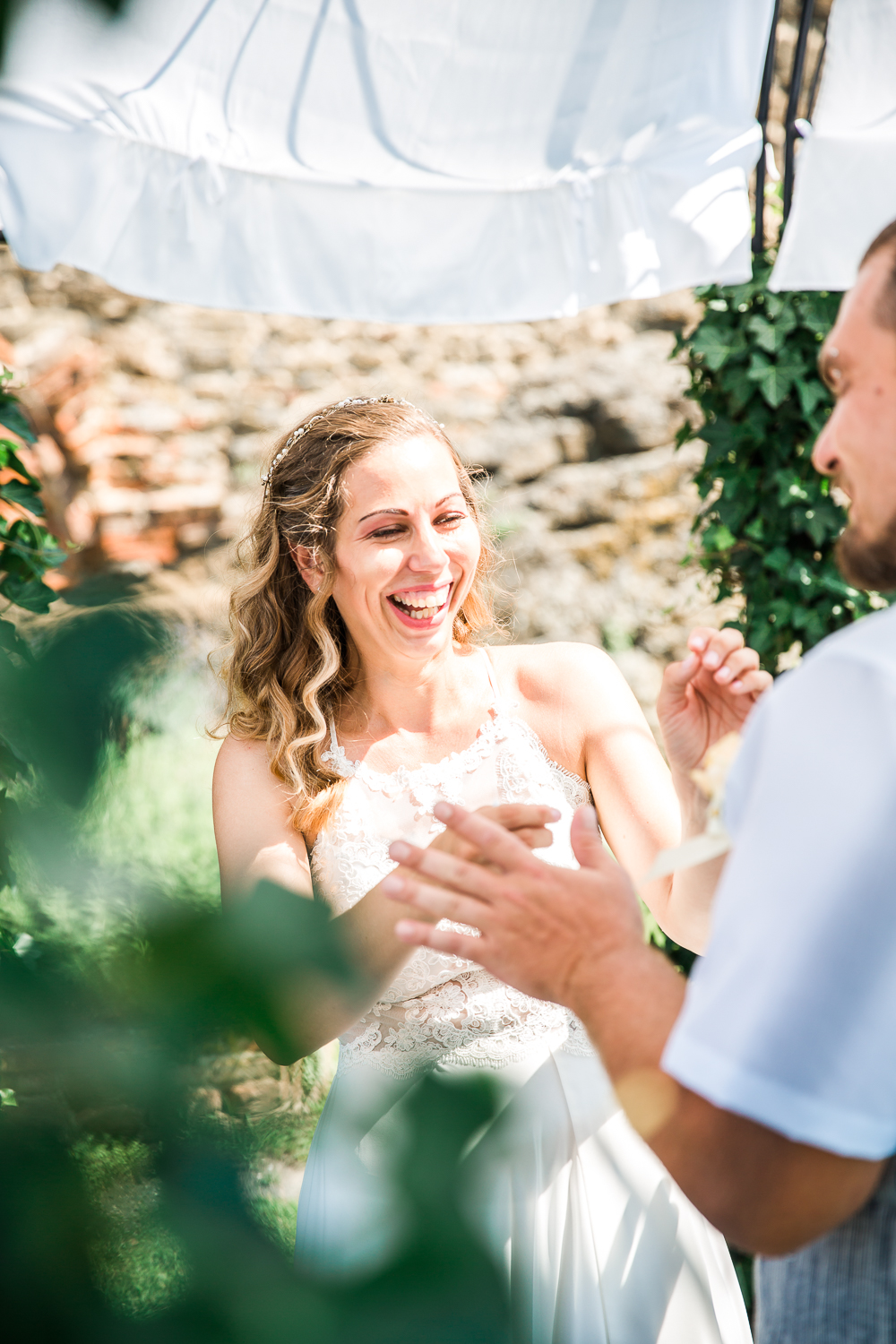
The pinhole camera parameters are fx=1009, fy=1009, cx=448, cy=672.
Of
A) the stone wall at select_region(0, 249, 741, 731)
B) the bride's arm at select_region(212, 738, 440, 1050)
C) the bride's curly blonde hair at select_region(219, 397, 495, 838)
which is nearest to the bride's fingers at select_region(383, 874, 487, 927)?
the bride's arm at select_region(212, 738, 440, 1050)

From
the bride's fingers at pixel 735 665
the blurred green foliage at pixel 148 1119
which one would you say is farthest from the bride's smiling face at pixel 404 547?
the blurred green foliage at pixel 148 1119

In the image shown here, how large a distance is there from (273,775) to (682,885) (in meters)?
0.90

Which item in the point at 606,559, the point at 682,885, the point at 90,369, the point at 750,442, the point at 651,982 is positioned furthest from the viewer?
the point at 606,559

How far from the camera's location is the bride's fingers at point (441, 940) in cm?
102

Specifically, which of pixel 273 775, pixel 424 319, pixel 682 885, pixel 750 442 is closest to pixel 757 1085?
pixel 682 885

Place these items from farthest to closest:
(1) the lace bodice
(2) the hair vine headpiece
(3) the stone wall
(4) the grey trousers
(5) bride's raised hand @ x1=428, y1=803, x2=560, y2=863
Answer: (3) the stone wall, (2) the hair vine headpiece, (1) the lace bodice, (5) bride's raised hand @ x1=428, y1=803, x2=560, y2=863, (4) the grey trousers

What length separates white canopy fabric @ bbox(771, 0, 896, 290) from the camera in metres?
2.26

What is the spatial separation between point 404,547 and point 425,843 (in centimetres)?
66

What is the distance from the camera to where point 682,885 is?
1.83 meters

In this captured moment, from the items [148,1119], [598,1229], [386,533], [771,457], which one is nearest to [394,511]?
[386,533]

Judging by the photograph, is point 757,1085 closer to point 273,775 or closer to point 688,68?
point 273,775

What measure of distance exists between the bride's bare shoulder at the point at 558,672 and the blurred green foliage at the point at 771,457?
1.16 metres

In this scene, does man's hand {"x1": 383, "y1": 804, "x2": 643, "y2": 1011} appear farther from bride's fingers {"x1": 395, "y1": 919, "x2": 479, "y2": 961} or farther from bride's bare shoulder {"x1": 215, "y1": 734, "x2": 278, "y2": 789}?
bride's bare shoulder {"x1": 215, "y1": 734, "x2": 278, "y2": 789}

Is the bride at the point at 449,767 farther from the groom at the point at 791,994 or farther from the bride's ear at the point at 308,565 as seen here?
the groom at the point at 791,994
